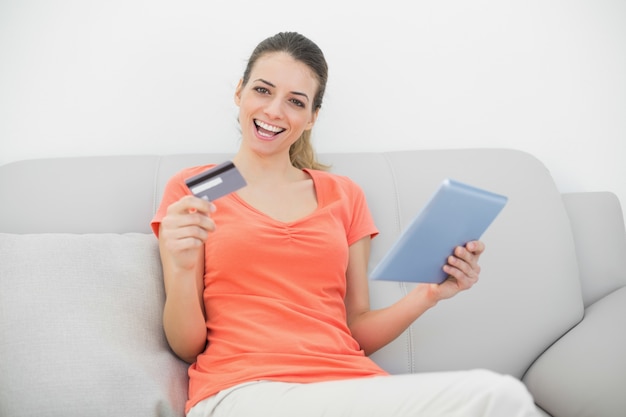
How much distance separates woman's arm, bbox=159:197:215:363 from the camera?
3.49 ft

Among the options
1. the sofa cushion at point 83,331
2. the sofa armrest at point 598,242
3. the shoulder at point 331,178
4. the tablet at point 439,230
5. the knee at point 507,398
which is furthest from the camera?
the sofa armrest at point 598,242

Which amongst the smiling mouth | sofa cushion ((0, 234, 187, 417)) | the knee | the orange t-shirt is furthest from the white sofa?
the knee

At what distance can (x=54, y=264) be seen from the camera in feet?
4.14

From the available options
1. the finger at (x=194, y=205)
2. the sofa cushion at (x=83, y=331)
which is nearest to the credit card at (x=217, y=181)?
the finger at (x=194, y=205)

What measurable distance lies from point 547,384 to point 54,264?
1.11 meters

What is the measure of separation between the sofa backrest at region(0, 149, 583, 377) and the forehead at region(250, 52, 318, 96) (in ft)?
0.93

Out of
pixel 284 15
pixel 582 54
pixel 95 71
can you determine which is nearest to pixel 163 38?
pixel 95 71

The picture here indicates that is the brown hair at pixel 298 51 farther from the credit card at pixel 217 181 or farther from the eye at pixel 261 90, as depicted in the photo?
the credit card at pixel 217 181

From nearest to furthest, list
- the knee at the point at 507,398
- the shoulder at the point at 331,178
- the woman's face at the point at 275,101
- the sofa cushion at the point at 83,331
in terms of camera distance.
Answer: the knee at the point at 507,398 → the sofa cushion at the point at 83,331 → the woman's face at the point at 275,101 → the shoulder at the point at 331,178

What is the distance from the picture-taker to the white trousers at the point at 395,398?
90 centimetres

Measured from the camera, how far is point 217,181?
1.01 meters

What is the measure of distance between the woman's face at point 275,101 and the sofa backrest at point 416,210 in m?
0.22

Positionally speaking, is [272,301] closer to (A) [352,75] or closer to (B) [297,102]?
(B) [297,102]

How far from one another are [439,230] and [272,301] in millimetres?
394
